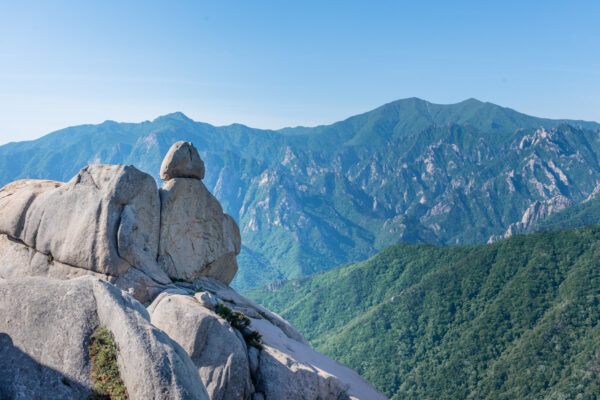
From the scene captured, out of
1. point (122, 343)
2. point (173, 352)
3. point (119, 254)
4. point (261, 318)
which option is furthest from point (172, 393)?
point (261, 318)

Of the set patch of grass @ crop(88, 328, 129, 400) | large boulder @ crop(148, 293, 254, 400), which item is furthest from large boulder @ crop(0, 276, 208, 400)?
large boulder @ crop(148, 293, 254, 400)

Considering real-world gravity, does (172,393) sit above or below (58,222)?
below

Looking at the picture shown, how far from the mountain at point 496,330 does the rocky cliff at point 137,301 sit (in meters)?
93.8

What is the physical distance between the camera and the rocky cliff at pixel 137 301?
60.2 feet

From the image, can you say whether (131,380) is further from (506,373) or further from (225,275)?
(506,373)

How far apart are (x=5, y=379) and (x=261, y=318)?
20.7 meters

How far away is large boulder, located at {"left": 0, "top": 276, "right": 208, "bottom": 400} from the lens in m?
17.5

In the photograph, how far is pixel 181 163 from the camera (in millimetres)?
41844

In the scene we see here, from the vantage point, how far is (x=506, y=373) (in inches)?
4422

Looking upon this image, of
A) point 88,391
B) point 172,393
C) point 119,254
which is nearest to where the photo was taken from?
point 172,393

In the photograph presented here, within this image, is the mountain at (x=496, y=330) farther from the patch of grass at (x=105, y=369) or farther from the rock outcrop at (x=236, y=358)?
the patch of grass at (x=105, y=369)

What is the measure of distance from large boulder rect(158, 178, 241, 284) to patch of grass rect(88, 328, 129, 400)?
59.8 ft

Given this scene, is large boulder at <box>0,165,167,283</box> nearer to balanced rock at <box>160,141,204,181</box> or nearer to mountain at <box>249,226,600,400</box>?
balanced rock at <box>160,141,204,181</box>

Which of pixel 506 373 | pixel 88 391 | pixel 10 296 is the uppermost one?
pixel 10 296
